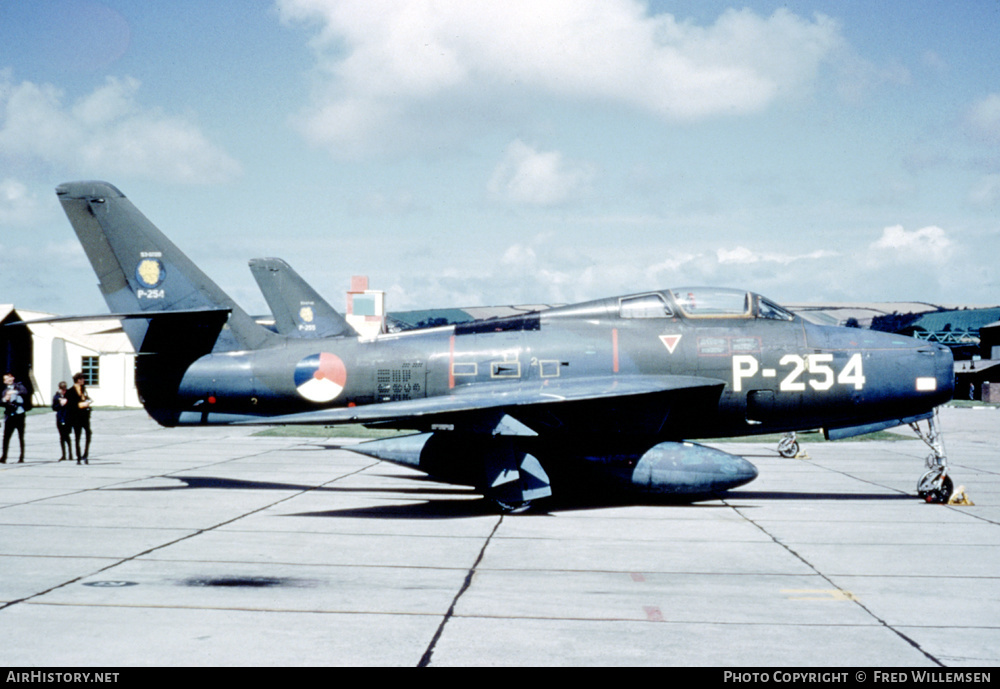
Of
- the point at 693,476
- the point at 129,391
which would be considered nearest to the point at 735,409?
the point at 693,476

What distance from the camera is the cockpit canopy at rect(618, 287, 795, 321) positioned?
43.5 feet

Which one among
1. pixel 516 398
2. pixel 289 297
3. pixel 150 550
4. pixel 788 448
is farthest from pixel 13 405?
pixel 788 448

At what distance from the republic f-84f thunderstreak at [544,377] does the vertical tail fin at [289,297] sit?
13.4 metres

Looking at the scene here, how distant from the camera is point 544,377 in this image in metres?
13.1

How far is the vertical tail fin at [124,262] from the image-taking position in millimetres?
14055

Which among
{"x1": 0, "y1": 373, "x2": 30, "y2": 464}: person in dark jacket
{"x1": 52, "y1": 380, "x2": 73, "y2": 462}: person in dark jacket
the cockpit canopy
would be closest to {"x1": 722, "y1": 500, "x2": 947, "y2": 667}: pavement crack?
the cockpit canopy

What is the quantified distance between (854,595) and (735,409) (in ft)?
18.6

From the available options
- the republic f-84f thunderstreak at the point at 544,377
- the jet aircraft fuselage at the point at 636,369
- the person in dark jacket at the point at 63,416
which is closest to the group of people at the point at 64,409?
the person in dark jacket at the point at 63,416

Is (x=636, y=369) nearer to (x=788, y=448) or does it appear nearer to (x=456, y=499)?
(x=456, y=499)

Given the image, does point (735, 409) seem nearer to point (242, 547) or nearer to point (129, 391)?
point (242, 547)

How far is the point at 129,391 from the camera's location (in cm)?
4800

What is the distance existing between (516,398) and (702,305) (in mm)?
3541

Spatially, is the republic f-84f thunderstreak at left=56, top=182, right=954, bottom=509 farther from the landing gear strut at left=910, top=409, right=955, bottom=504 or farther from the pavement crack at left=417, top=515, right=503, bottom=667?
the pavement crack at left=417, top=515, right=503, bottom=667

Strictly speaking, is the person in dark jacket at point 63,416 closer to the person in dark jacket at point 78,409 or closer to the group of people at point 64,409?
the group of people at point 64,409
